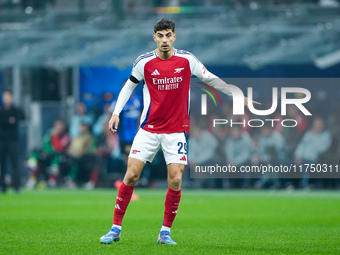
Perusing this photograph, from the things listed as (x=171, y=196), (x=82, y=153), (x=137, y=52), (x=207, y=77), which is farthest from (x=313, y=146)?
(x=171, y=196)

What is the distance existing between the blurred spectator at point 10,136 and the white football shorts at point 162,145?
32.4 ft

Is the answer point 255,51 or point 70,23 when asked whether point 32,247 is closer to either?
point 255,51

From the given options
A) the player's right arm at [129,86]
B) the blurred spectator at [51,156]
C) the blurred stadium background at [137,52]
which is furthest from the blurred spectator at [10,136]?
the player's right arm at [129,86]

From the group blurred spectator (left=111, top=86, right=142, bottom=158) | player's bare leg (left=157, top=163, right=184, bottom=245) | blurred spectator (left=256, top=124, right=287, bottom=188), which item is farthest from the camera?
blurred spectator (left=256, top=124, right=287, bottom=188)

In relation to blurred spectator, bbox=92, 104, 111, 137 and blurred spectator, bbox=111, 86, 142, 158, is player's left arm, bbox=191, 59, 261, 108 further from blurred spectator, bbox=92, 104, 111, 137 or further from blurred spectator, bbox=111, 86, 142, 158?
blurred spectator, bbox=92, 104, 111, 137

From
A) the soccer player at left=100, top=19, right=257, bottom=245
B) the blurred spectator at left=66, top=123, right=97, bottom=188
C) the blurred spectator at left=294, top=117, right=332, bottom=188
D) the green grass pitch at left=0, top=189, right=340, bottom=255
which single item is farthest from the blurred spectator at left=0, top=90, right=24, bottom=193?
the soccer player at left=100, top=19, right=257, bottom=245

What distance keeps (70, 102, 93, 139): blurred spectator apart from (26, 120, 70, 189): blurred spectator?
0.28m

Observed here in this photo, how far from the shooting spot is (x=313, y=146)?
18.8 m

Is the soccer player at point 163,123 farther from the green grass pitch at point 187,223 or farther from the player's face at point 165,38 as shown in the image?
the green grass pitch at point 187,223

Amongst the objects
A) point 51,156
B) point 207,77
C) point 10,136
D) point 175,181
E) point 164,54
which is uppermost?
point 164,54

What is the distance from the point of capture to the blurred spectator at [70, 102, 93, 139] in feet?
66.3

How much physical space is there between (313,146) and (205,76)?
1087 cm

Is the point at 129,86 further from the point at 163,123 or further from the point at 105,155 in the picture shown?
the point at 105,155

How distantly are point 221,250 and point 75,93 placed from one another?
1386 centimetres
